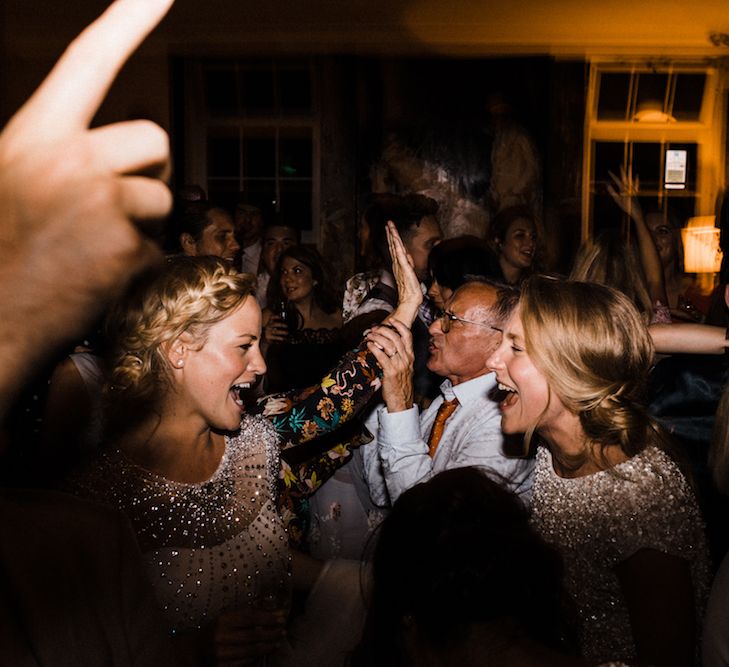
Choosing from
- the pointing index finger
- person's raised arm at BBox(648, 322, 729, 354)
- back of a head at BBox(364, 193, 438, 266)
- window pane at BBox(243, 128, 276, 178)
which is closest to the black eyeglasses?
person's raised arm at BBox(648, 322, 729, 354)

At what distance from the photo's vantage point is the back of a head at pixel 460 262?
308 cm

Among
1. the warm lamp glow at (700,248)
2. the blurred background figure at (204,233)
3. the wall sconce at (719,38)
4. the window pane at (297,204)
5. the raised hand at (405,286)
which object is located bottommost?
the window pane at (297,204)

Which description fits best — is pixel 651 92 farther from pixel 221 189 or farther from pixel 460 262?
pixel 460 262

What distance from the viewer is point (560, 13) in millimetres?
7672

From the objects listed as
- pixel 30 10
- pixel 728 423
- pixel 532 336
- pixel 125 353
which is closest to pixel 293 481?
pixel 125 353

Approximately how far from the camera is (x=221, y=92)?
27.5 ft

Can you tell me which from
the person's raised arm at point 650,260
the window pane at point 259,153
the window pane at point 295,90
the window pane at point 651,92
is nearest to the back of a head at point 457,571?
the person's raised arm at point 650,260

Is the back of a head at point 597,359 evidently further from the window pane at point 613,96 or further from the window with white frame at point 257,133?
the window pane at point 613,96

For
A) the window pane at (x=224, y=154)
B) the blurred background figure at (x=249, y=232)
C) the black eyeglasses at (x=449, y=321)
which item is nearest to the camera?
the black eyeglasses at (x=449, y=321)

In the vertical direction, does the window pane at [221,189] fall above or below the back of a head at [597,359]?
below

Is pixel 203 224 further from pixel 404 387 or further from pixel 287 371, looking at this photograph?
pixel 404 387

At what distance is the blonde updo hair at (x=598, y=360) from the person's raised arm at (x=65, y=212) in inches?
59.6

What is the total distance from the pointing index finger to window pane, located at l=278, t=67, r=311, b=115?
328 inches

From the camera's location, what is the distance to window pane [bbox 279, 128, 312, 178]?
27.7 ft
